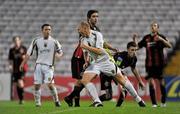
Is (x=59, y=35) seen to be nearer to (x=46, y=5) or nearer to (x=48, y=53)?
(x=46, y=5)

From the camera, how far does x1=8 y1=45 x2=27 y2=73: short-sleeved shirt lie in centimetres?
2389

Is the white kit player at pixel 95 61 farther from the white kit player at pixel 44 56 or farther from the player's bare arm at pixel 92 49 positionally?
the white kit player at pixel 44 56

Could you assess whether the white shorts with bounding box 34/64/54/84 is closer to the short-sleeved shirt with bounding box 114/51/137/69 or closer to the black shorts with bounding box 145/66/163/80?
the short-sleeved shirt with bounding box 114/51/137/69

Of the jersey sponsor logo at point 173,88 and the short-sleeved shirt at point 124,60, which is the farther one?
the jersey sponsor logo at point 173,88

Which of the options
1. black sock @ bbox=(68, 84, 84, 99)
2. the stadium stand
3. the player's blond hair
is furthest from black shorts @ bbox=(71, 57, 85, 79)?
the stadium stand

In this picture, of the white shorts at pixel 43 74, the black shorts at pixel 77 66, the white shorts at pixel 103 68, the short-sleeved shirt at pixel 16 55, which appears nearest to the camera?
the white shorts at pixel 103 68

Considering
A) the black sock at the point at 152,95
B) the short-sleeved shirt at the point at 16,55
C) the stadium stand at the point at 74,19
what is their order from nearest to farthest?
the black sock at the point at 152,95
the short-sleeved shirt at the point at 16,55
the stadium stand at the point at 74,19

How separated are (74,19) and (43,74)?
1825cm

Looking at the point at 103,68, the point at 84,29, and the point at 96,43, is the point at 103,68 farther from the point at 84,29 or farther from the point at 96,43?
the point at 84,29

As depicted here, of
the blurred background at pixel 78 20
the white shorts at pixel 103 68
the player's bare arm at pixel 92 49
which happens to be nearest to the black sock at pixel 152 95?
the white shorts at pixel 103 68

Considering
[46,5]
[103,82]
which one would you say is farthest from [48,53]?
[46,5]

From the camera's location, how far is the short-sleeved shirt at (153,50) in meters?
17.7

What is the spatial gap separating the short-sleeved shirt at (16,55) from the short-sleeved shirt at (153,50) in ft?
23.1

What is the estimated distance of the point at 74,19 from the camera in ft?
117
